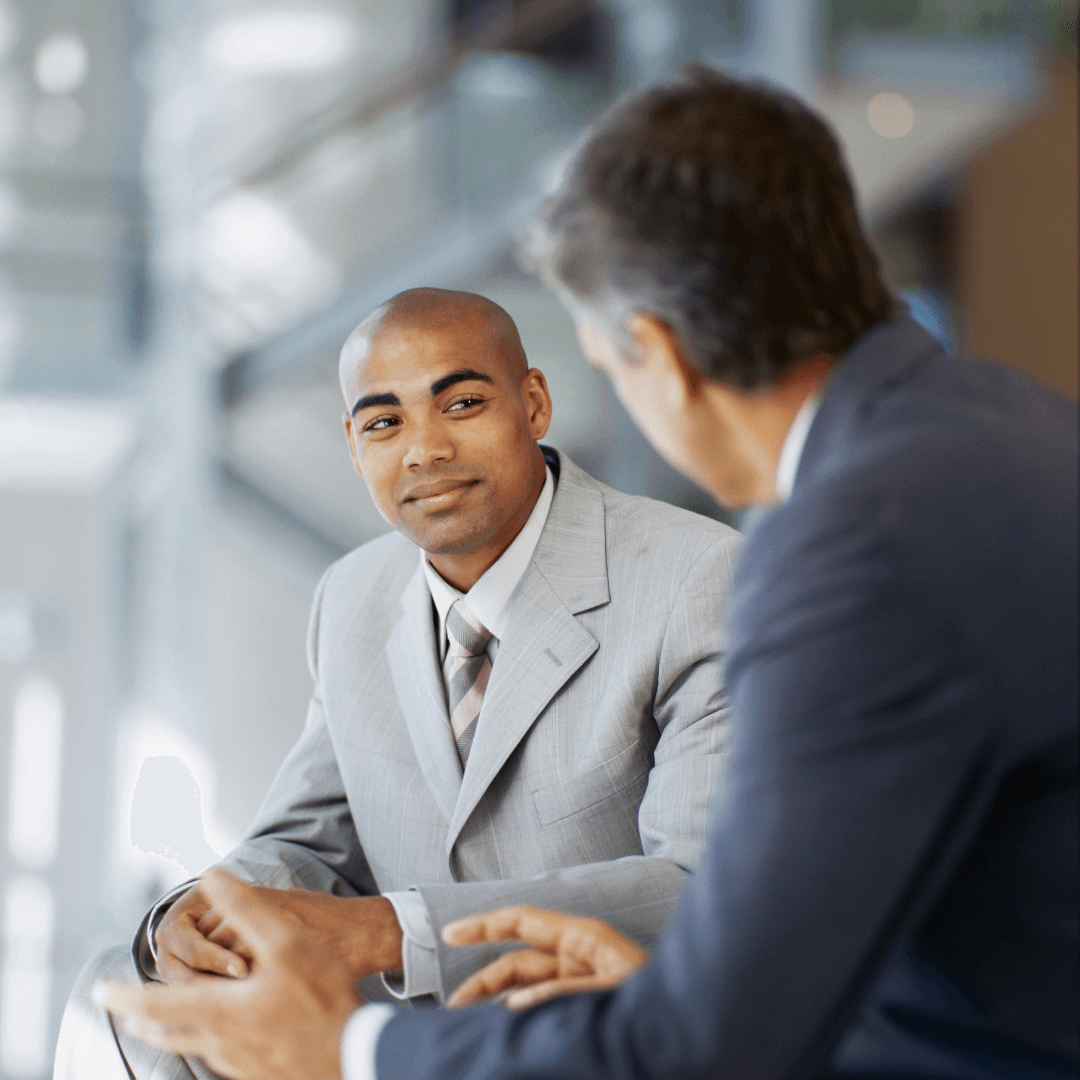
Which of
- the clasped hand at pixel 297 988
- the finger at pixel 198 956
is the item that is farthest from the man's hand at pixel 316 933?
the clasped hand at pixel 297 988

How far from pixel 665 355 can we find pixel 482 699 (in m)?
0.65

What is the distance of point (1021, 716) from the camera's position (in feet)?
2.57

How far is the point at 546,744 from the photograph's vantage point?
1.43 meters

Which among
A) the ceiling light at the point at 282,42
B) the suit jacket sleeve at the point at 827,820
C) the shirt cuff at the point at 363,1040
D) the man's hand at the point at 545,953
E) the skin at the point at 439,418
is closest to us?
the suit jacket sleeve at the point at 827,820

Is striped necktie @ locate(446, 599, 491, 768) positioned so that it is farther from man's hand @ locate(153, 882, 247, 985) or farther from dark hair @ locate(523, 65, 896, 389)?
dark hair @ locate(523, 65, 896, 389)

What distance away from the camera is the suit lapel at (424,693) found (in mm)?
1490

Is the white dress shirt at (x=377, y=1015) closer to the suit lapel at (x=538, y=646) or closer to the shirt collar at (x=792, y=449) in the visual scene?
the shirt collar at (x=792, y=449)

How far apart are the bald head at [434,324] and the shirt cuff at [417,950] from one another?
590 millimetres

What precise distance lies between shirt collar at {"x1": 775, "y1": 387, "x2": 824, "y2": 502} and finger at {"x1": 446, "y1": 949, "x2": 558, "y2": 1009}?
1.45 feet

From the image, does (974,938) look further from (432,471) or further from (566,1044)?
(432,471)

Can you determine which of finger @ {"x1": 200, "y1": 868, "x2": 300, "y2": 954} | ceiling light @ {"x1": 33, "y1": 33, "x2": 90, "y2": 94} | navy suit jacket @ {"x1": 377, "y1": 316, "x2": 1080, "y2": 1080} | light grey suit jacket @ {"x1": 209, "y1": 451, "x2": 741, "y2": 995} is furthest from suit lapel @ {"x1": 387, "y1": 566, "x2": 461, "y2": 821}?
ceiling light @ {"x1": 33, "y1": 33, "x2": 90, "y2": 94}

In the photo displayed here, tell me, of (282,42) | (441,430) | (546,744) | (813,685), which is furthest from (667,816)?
(282,42)

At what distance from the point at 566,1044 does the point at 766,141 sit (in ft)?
2.04

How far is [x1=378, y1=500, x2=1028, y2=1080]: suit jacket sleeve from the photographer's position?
30.3 inches
